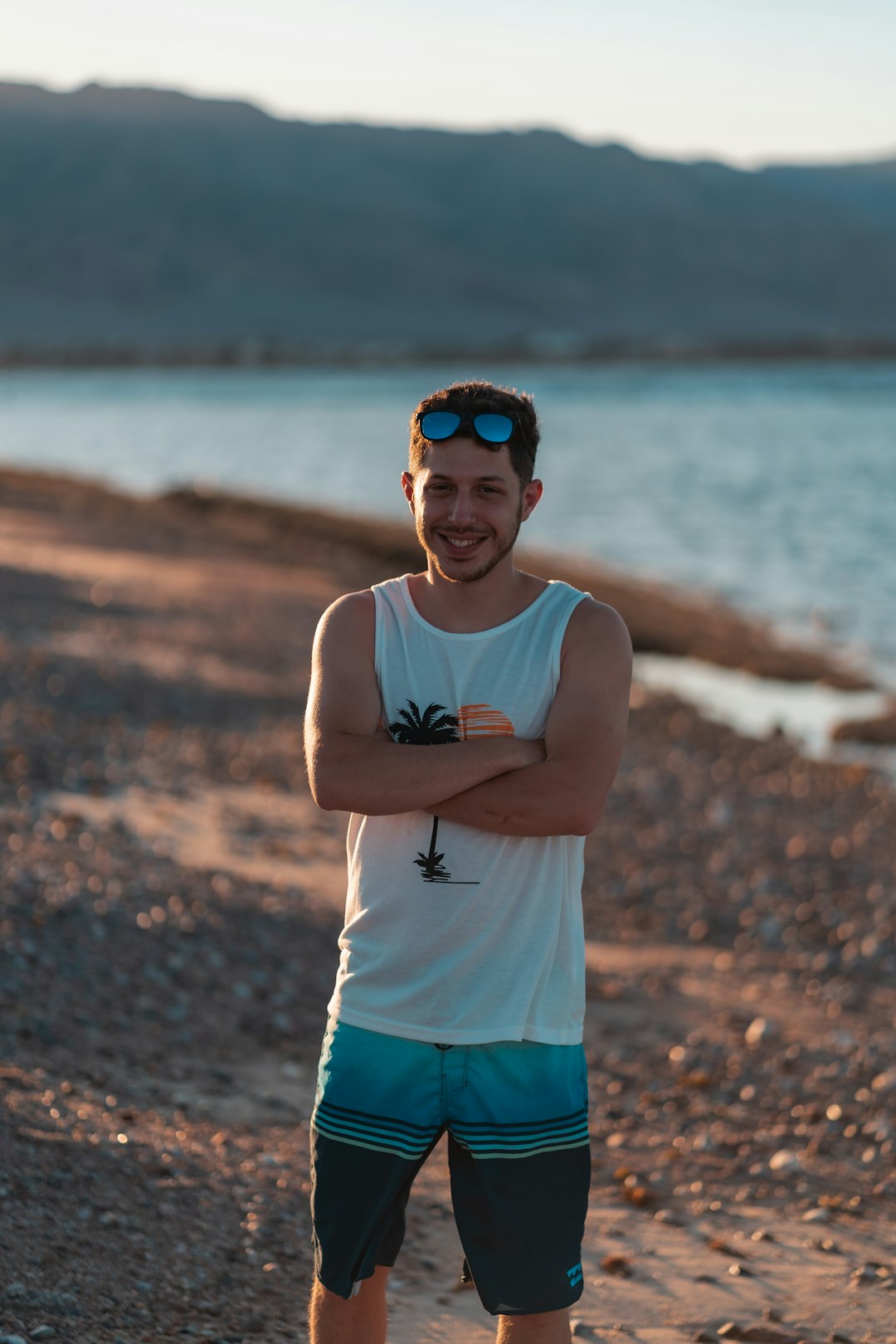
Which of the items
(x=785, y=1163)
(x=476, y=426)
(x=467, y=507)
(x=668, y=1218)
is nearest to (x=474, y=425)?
(x=476, y=426)

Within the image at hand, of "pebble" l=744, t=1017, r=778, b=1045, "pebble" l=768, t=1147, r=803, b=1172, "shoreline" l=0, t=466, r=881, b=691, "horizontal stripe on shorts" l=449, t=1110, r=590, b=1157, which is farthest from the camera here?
"shoreline" l=0, t=466, r=881, b=691

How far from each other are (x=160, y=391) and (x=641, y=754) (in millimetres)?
91382

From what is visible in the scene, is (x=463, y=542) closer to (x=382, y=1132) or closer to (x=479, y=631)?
(x=479, y=631)

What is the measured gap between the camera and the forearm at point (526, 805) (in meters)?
2.96

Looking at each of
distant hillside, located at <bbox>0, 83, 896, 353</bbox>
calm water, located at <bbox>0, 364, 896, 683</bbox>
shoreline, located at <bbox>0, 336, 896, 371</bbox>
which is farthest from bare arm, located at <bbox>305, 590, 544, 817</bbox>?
distant hillside, located at <bbox>0, 83, 896, 353</bbox>

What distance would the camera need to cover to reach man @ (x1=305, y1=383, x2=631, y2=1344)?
116 inches

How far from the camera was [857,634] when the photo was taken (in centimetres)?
2002

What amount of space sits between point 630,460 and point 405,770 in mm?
51654

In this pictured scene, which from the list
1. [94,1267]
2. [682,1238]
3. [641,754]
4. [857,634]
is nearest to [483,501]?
[94,1267]

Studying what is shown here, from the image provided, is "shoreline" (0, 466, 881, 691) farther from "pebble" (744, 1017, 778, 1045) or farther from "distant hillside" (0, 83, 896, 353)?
"distant hillside" (0, 83, 896, 353)

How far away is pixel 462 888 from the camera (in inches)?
117

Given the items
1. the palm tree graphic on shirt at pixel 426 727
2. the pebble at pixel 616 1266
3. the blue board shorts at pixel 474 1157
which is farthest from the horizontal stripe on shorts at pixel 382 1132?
the pebble at pixel 616 1266

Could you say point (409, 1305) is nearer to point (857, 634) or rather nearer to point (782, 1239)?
point (782, 1239)

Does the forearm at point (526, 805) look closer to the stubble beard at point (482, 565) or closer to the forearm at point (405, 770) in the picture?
the forearm at point (405, 770)
